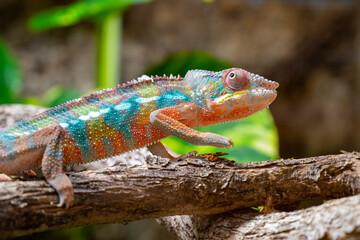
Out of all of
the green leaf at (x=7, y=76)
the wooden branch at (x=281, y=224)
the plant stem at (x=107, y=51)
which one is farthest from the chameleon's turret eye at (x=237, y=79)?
the green leaf at (x=7, y=76)

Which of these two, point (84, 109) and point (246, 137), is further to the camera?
point (246, 137)

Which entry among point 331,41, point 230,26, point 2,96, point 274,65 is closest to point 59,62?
point 2,96

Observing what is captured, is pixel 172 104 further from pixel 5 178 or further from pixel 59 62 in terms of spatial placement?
pixel 59 62

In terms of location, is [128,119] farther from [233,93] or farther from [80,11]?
[80,11]

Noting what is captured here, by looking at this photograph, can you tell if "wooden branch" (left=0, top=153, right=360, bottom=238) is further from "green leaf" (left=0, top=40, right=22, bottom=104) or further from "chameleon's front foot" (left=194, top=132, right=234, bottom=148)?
"green leaf" (left=0, top=40, right=22, bottom=104)

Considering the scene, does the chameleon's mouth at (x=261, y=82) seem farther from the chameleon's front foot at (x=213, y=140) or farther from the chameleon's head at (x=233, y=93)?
the chameleon's front foot at (x=213, y=140)

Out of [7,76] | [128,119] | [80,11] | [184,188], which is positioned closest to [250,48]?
[80,11]

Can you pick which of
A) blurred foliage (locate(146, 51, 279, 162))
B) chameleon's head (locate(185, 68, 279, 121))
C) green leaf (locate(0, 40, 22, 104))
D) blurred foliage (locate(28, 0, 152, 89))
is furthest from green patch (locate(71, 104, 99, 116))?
green leaf (locate(0, 40, 22, 104))
